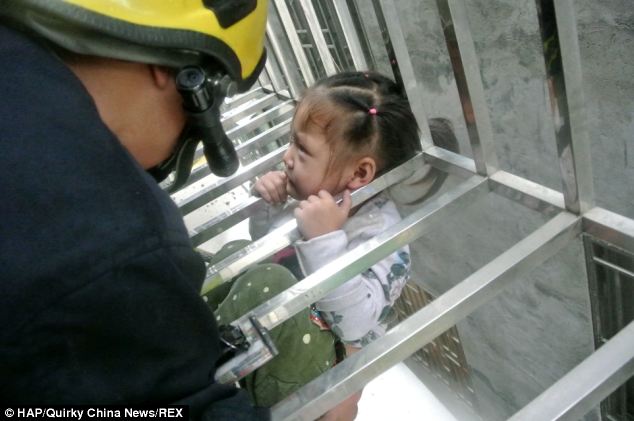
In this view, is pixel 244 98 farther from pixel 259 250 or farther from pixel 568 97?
pixel 568 97

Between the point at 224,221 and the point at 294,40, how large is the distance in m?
0.66

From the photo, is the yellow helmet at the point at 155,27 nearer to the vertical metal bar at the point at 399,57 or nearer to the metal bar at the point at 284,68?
the vertical metal bar at the point at 399,57

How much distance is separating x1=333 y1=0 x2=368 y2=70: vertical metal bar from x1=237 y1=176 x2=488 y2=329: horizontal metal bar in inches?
18.8

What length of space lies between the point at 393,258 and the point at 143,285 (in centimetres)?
57

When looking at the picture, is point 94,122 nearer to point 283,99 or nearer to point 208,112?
point 208,112

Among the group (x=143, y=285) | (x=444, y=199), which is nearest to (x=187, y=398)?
(x=143, y=285)

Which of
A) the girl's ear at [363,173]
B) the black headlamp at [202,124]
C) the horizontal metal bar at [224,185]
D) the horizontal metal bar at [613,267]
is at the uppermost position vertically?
the black headlamp at [202,124]

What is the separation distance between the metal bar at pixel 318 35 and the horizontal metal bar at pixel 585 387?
3.08ft

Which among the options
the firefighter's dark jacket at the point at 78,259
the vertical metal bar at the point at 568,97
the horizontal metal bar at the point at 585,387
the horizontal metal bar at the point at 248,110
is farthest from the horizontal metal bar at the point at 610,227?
the horizontal metal bar at the point at 248,110

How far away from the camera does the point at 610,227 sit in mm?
605

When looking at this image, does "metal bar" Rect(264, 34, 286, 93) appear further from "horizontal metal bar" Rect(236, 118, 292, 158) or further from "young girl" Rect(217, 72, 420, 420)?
"young girl" Rect(217, 72, 420, 420)

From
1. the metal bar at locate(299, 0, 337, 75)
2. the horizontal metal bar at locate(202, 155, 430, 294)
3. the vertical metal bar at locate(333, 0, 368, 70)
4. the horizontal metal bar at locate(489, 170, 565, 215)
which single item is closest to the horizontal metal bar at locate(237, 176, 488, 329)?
the horizontal metal bar at locate(489, 170, 565, 215)

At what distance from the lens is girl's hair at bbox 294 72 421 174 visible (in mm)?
929

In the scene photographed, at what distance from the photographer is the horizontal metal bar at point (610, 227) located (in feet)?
1.93
